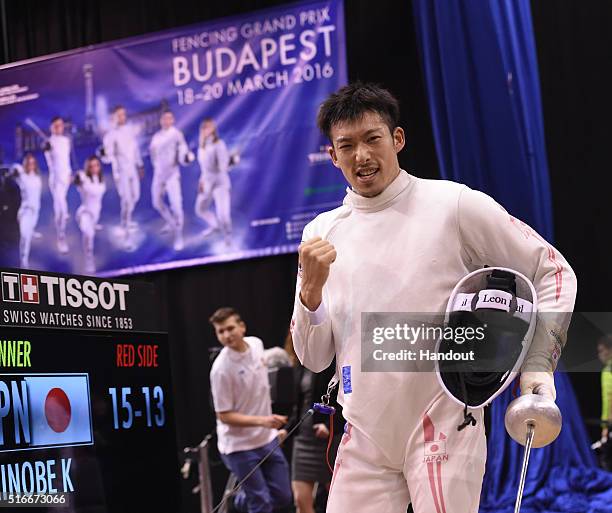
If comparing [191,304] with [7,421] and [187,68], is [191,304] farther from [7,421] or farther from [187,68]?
[7,421]

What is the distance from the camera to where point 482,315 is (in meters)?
2.16

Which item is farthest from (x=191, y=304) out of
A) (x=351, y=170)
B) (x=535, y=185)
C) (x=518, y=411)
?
(x=518, y=411)

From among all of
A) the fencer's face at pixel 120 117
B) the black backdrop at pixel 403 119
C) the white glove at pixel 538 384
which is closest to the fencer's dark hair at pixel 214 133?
the fencer's face at pixel 120 117

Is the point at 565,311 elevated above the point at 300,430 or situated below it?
above

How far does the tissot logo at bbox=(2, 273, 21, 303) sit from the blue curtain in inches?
149

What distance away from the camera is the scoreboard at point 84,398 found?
288 cm

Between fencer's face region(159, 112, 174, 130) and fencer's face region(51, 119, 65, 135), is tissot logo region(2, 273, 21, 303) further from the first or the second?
fencer's face region(51, 119, 65, 135)

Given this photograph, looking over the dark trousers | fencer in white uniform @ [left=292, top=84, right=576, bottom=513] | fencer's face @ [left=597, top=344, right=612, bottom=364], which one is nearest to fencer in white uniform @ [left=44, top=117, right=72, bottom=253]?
the dark trousers

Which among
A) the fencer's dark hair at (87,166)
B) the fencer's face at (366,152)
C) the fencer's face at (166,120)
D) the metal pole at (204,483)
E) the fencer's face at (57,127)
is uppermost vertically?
the fencer's face at (57,127)

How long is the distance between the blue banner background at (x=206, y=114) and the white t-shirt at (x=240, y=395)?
1474 millimetres

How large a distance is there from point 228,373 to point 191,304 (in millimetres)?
1924

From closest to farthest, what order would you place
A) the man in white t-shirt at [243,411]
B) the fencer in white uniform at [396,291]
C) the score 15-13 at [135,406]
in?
the fencer in white uniform at [396,291], the score 15-13 at [135,406], the man in white t-shirt at [243,411]

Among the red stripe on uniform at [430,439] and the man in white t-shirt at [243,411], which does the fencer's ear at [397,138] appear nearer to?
the red stripe on uniform at [430,439]

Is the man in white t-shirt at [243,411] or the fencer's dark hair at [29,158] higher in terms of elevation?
the fencer's dark hair at [29,158]
